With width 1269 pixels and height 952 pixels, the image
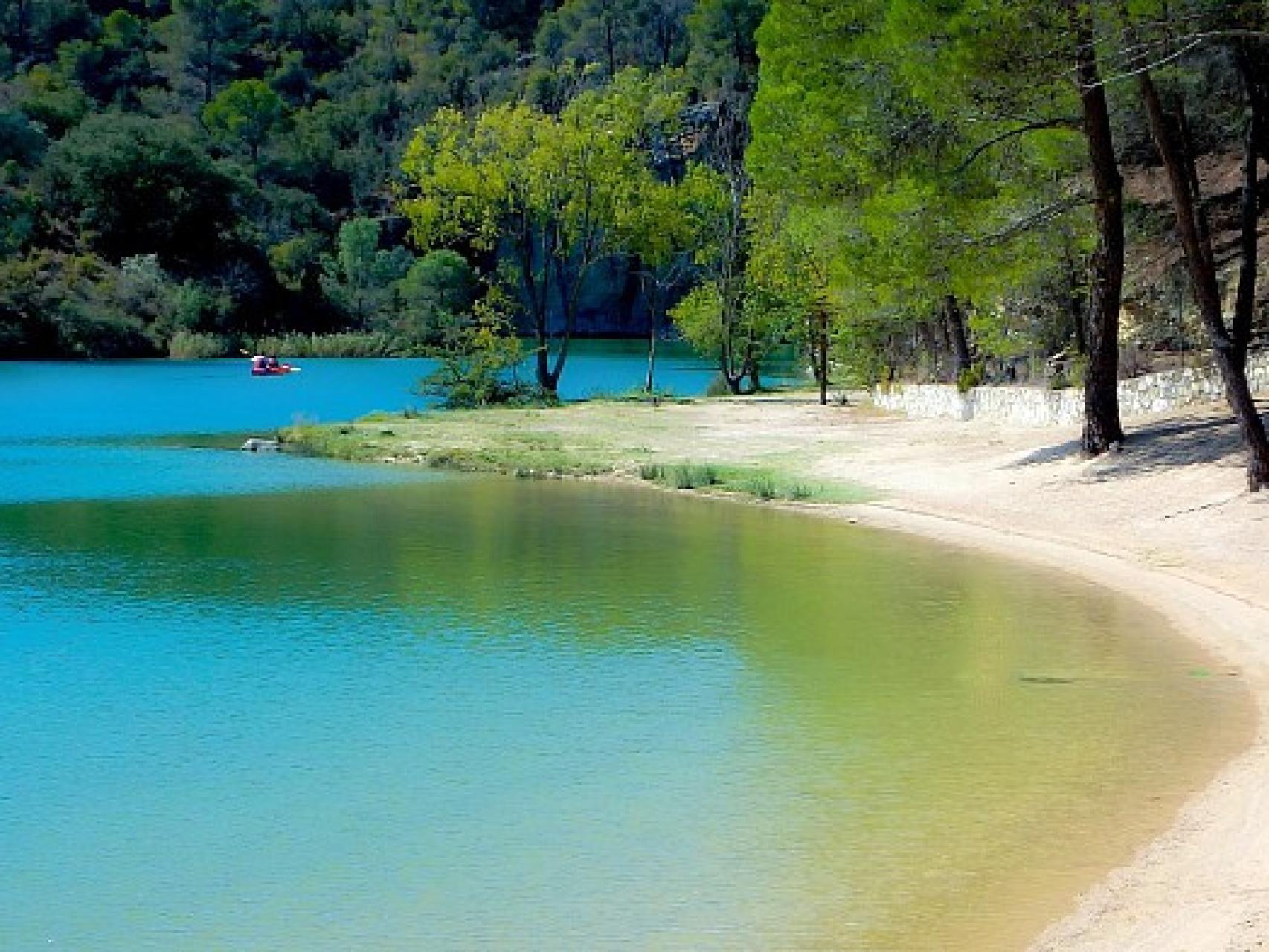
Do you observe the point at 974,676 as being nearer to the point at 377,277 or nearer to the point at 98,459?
the point at 98,459

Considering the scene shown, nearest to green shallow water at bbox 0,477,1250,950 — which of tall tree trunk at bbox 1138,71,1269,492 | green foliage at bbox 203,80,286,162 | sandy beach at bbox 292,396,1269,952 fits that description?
sandy beach at bbox 292,396,1269,952

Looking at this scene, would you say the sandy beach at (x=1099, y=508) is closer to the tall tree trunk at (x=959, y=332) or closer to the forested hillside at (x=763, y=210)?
the forested hillside at (x=763, y=210)

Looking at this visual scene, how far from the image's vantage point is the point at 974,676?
51.0 ft

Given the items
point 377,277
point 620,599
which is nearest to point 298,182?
point 377,277

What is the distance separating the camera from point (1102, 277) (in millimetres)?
24969

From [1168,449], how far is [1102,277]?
105 inches

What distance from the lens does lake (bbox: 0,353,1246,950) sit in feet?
31.9

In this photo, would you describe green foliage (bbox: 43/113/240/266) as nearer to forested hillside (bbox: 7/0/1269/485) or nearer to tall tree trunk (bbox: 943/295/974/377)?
forested hillside (bbox: 7/0/1269/485)

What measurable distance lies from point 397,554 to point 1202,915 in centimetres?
1613

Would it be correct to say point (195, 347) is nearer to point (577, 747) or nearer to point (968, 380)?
point (968, 380)

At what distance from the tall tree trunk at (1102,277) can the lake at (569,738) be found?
400cm

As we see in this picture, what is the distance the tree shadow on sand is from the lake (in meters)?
3.54

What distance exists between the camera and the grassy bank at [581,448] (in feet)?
98.3

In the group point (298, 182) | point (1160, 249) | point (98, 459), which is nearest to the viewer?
point (1160, 249)
